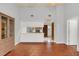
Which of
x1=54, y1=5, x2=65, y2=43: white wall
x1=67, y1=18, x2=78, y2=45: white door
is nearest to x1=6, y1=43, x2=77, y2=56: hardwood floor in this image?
x1=67, y1=18, x2=78, y2=45: white door

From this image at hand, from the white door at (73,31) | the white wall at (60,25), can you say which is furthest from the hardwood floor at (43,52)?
the white wall at (60,25)

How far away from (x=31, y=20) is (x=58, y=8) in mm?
2294

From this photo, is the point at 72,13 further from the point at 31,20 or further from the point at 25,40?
the point at 25,40

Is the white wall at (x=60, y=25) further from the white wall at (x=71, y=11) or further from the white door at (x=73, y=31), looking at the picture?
the white door at (x=73, y=31)

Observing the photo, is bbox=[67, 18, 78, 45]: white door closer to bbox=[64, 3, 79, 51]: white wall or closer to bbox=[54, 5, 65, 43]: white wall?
bbox=[64, 3, 79, 51]: white wall

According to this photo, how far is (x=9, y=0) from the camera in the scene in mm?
1218

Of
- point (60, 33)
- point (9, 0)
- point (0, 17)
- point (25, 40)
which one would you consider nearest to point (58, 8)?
point (60, 33)

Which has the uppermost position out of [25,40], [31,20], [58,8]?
[58,8]

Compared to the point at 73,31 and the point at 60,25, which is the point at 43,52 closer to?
the point at 73,31

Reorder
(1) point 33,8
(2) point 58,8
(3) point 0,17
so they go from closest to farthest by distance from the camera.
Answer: (3) point 0,17 < (2) point 58,8 < (1) point 33,8

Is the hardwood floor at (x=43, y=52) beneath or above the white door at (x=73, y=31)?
beneath

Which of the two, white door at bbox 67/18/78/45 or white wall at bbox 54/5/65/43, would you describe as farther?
white wall at bbox 54/5/65/43

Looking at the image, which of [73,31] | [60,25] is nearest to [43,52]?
[73,31]

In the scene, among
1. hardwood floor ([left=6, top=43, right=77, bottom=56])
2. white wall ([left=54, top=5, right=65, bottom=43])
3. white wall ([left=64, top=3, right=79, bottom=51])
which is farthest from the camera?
white wall ([left=54, top=5, right=65, bottom=43])
